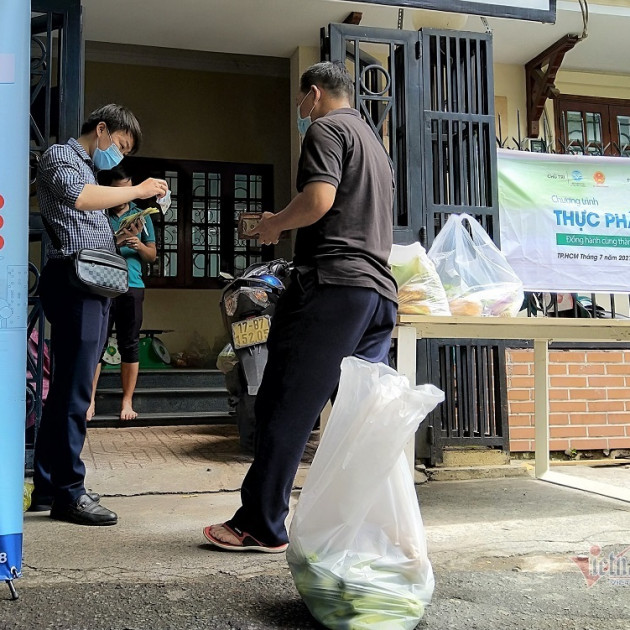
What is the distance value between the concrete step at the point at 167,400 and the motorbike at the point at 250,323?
211 centimetres

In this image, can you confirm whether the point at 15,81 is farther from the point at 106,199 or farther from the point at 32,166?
the point at 32,166

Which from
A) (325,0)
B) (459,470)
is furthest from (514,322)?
(325,0)

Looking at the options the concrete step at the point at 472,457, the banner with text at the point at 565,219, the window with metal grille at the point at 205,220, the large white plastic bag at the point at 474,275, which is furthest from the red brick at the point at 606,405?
the window with metal grille at the point at 205,220

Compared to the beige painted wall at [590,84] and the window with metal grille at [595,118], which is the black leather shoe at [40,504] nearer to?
the window with metal grille at [595,118]

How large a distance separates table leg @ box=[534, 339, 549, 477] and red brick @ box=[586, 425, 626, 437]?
3.16ft

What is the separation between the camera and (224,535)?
2588 mm

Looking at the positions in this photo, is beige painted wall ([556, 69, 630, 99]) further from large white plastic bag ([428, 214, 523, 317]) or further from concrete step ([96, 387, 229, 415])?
concrete step ([96, 387, 229, 415])

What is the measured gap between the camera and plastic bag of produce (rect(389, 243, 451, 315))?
327cm

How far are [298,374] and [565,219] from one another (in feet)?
9.56

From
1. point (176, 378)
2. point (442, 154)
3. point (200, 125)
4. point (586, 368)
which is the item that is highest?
point (200, 125)

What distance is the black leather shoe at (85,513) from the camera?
9.93 feet

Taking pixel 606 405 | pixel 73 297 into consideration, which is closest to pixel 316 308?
pixel 73 297

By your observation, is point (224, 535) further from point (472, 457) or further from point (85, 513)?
point (472, 457)

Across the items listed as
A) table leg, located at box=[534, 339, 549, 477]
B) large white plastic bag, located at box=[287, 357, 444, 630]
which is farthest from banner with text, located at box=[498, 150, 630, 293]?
large white plastic bag, located at box=[287, 357, 444, 630]
